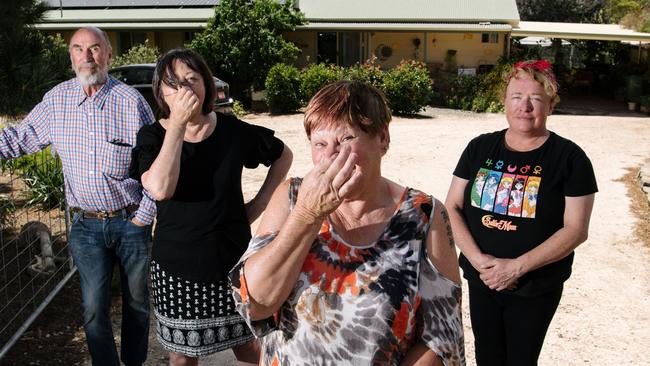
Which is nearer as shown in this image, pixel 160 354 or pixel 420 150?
pixel 160 354

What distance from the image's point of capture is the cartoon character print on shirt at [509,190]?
9.50 ft

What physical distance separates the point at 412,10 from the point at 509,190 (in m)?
20.9

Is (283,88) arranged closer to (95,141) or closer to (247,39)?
(247,39)

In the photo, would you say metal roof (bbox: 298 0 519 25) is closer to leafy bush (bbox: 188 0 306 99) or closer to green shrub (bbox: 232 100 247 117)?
leafy bush (bbox: 188 0 306 99)

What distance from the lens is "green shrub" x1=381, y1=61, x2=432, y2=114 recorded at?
18125mm

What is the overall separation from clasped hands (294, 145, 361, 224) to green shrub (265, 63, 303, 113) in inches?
657

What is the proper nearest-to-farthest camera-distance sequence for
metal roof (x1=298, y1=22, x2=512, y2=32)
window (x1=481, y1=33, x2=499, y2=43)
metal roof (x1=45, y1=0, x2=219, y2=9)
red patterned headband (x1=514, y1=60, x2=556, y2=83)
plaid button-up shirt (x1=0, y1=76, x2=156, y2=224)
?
red patterned headband (x1=514, y1=60, x2=556, y2=83) < plaid button-up shirt (x1=0, y1=76, x2=156, y2=224) < metal roof (x1=298, y1=22, x2=512, y2=32) < window (x1=481, y1=33, x2=499, y2=43) < metal roof (x1=45, y1=0, x2=219, y2=9)

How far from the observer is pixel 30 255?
5.07 meters

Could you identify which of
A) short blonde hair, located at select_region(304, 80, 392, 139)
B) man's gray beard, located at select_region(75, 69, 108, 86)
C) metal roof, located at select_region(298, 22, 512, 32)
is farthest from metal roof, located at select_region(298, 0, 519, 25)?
short blonde hair, located at select_region(304, 80, 392, 139)

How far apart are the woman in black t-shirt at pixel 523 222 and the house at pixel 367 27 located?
19059 millimetres

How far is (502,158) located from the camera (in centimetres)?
302

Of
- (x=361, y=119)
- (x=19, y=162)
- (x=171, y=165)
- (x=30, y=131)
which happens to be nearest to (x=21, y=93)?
(x=30, y=131)

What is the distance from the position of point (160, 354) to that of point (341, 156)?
2883 millimetres

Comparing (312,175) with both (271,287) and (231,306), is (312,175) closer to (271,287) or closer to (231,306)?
(271,287)
